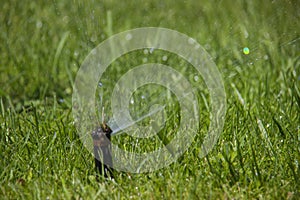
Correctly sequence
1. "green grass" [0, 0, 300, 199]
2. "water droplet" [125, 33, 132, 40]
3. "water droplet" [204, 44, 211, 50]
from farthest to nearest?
"water droplet" [125, 33, 132, 40] < "water droplet" [204, 44, 211, 50] < "green grass" [0, 0, 300, 199]

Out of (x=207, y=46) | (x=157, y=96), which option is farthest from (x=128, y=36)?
(x=157, y=96)

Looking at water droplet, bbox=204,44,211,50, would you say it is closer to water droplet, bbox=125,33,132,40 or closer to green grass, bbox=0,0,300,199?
green grass, bbox=0,0,300,199

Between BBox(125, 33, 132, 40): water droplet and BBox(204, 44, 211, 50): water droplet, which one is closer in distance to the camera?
BBox(204, 44, 211, 50): water droplet

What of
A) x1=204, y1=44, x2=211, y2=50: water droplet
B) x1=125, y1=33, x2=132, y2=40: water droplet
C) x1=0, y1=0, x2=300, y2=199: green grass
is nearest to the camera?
x1=0, y1=0, x2=300, y2=199: green grass

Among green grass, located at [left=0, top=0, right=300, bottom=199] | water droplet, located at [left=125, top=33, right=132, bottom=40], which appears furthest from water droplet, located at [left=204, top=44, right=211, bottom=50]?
water droplet, located at [left=125, top=33, right=132, bottom=40]

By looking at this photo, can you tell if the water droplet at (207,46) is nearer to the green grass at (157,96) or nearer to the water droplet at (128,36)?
the green grass at (157,96)

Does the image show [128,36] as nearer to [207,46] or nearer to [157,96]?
[207,46]

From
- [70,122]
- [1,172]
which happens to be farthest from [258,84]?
[1,172]

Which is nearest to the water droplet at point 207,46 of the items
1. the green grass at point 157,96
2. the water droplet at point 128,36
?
the green grass at point 157,96
